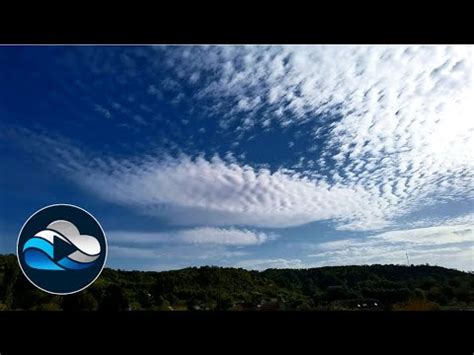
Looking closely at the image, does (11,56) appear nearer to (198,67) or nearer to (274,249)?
(198,67)

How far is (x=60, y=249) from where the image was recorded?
3832 mm

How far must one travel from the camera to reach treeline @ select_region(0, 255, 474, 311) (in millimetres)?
5359

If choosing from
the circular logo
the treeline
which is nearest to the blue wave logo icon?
the circular logo

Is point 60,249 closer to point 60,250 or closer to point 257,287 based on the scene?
point 60,250

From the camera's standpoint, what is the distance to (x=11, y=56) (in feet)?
19.8

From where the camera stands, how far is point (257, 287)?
21.7 feet

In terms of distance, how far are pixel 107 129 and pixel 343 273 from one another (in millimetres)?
5751

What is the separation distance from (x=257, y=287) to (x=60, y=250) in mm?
3828

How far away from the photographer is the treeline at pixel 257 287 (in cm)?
536

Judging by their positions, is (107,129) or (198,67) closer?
(198,67)

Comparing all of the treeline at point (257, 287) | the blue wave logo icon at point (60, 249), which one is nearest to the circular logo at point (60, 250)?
the blue wave logo icon at point (60, 249)

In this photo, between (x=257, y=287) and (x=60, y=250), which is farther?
(x=257, y=287)

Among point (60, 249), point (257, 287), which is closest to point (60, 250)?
point (60, 249)
